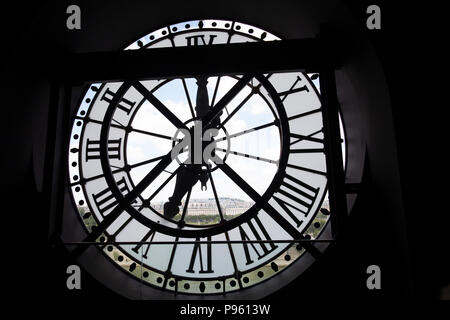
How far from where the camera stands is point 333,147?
2027mm

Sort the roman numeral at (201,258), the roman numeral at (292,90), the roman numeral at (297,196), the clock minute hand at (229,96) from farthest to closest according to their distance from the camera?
the roman numeral at (292,90) < the roman numeral at (297,196) < the clock minute hand at (229,96) < the roman numeral at (201,258)

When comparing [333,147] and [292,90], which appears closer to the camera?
[333,147]

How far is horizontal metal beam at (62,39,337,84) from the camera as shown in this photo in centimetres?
219

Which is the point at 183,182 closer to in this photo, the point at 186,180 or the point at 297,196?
the point at 186,180

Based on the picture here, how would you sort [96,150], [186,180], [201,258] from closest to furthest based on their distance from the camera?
1. [201,258]
2. [186,180]
3. [96,150]

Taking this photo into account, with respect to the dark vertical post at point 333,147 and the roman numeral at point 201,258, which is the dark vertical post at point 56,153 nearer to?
the roman numeral at point 201,258

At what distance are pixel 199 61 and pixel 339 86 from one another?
1222 mm

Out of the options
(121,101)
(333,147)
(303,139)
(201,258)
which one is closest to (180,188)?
(201,258)

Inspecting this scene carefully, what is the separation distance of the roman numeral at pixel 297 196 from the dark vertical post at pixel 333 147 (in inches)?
17.9

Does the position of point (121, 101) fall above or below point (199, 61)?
below

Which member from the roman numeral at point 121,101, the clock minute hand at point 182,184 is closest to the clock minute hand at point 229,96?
the clock minute hand at point 182,184

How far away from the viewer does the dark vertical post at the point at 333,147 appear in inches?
77.6

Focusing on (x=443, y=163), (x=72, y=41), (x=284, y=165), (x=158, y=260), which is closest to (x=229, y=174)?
(x=284, y=165)
